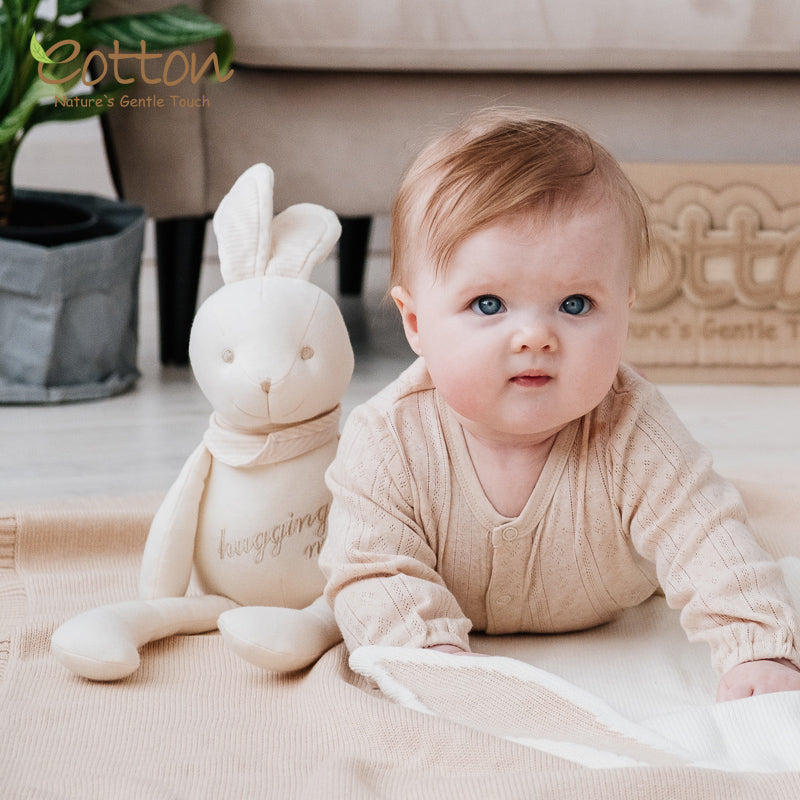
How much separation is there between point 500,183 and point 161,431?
31.2 inches

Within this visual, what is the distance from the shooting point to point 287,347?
788 mm

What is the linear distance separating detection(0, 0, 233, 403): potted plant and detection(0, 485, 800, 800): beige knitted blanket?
2.28ft

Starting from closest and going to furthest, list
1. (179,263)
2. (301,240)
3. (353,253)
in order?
(301,240)
(179,263)
(353,253)

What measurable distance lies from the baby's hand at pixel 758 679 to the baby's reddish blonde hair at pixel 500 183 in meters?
0.25

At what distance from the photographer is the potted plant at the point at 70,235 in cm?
136

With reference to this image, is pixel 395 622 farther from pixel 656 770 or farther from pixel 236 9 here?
pixel 236 9

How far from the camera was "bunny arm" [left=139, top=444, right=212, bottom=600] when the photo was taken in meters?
0.80

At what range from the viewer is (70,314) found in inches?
57.1

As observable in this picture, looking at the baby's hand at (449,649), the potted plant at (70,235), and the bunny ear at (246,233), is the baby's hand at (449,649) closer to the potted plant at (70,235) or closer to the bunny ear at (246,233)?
the bunny ear at (246,233)

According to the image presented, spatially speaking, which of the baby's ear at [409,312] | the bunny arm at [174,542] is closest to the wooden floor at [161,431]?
the bunny arm at [174,542]

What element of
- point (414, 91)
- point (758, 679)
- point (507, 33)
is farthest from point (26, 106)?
point (758, 679)

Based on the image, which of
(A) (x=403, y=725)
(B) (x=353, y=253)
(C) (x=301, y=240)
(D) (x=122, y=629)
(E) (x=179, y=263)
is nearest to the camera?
(A) (x=403, y=725)

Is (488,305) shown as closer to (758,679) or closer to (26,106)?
(758,679)

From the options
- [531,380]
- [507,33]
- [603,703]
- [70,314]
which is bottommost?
[70,314]
